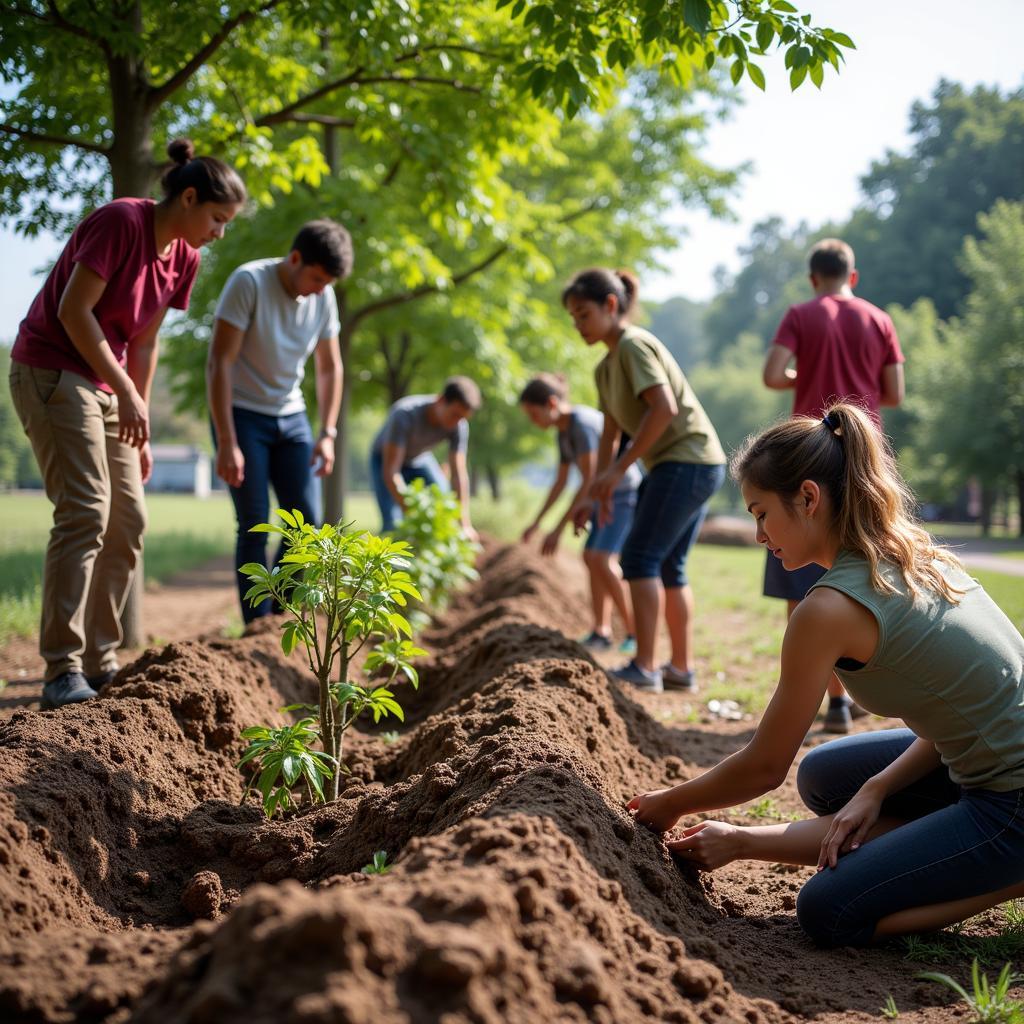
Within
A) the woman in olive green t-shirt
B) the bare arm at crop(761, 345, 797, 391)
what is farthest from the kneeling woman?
the bare arm at crop(761, 345, 797, 391)

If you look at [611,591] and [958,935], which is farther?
[611,591]

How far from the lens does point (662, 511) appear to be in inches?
201

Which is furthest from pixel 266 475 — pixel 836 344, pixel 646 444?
pixel 836 344

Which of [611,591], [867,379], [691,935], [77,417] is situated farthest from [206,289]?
[691,935]

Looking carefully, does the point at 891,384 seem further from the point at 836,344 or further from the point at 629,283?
the point at 629,283

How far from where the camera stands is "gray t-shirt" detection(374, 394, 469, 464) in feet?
25.1

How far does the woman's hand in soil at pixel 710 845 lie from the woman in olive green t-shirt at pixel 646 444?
247cm

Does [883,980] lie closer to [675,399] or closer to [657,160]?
[675,399]

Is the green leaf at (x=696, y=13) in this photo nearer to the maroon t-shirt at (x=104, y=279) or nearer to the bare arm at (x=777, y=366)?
the bare arm at (x=777, y=366)

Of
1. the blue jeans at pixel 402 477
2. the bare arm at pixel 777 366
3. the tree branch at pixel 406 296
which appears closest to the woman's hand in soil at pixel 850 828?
the bare arm at pixel 777 366

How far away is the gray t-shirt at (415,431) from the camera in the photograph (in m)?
7.65

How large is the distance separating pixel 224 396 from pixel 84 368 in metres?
0.81

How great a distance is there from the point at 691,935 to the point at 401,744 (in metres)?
1.74

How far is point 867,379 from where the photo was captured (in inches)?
197
